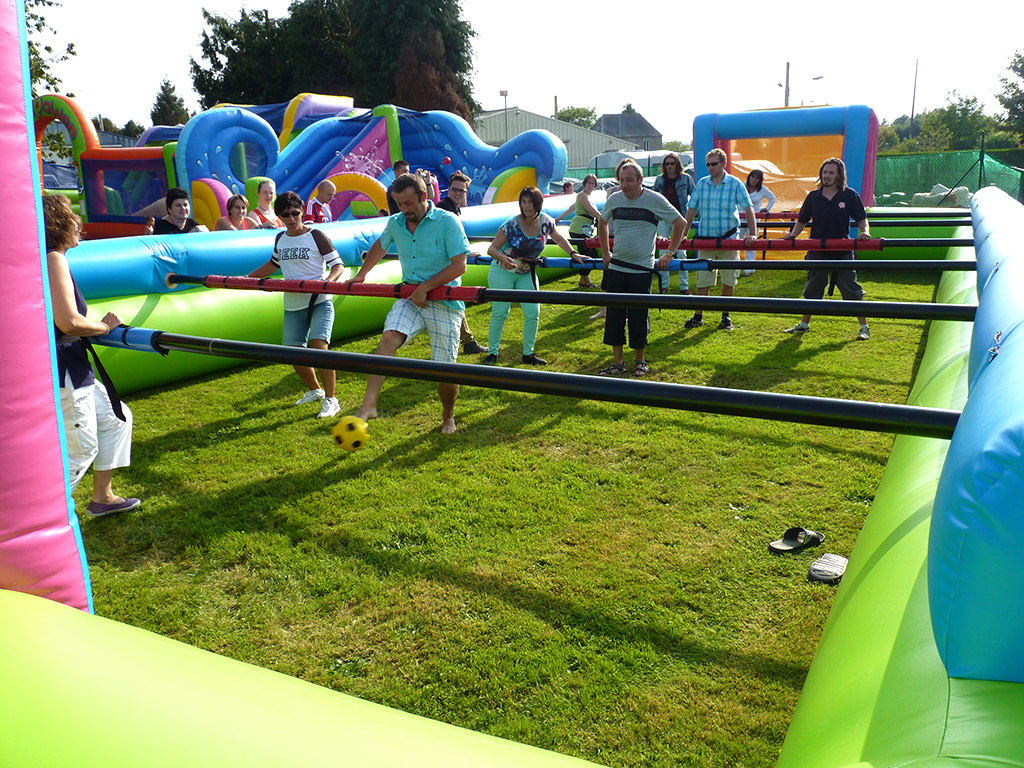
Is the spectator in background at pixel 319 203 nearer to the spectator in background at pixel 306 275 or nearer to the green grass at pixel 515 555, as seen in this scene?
the spectator in background at pixel 306 275

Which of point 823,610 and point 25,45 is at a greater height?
point 25,45

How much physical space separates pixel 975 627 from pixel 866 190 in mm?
12941

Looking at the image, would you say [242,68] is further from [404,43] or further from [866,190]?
[866,190]

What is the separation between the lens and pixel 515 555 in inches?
149

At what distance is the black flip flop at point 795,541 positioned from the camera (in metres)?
3.71

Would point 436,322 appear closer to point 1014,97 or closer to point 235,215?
point 235,215

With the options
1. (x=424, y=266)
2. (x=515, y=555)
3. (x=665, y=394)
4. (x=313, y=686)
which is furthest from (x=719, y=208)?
(x=313, y=686)

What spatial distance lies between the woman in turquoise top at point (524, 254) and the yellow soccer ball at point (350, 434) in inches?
160

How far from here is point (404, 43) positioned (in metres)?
40.7

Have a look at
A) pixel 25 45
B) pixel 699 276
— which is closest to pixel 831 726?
pixel 25 45

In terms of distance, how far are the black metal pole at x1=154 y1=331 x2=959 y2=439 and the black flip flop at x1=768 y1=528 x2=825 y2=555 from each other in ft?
5.08

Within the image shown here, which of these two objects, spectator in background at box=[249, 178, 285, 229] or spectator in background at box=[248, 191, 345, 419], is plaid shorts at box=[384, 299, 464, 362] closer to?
spectator in background at box=[248, 191, 345, 419]

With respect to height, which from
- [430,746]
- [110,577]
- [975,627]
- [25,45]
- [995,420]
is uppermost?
[25,45]

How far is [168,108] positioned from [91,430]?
219 ft
